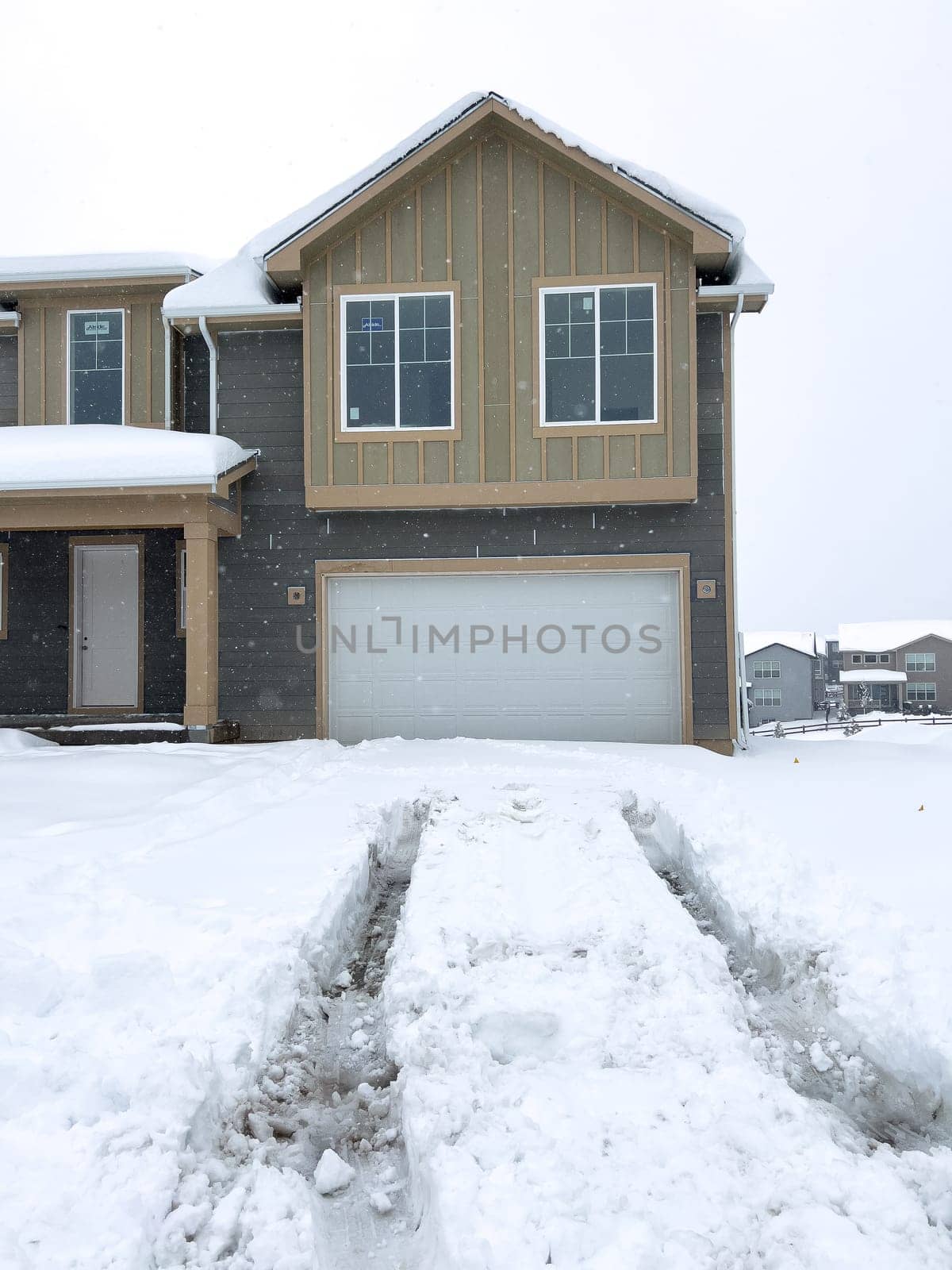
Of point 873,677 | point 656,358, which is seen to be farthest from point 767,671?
point 656,358

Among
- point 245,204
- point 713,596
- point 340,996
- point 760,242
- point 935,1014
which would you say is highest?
point 245,204

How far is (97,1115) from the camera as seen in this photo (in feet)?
6.52

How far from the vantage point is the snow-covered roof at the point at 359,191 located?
8.56m

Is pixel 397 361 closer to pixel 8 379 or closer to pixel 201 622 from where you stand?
pixel 201 622

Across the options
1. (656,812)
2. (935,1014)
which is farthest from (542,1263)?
(656,812)

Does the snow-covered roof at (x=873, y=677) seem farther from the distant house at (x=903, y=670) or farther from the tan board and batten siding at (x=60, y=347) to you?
the tan board and batten siding at (x=60, y=347)

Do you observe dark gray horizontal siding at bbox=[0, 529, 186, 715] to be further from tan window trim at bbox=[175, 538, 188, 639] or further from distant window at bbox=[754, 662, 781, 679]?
distant window at bbox=[754, 662, 781, 679]

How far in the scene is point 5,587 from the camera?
419 inches

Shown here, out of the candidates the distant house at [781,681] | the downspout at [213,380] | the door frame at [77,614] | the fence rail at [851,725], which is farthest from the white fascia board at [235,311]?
the distant house at [781,681]

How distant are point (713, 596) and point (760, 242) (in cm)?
20179

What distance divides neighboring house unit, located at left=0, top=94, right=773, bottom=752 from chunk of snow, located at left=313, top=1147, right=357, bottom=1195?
24.3ft

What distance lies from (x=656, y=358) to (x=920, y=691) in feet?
148

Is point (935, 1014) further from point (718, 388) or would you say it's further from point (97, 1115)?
point (718, 388)

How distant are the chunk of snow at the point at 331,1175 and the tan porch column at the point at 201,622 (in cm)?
744
